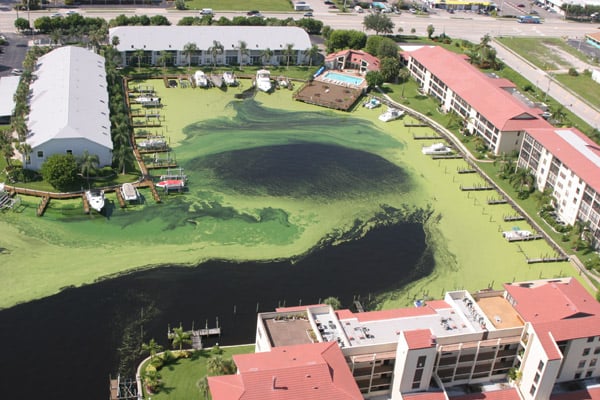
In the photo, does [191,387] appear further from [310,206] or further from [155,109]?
[155,109]

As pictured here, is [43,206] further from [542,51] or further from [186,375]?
[542,51]

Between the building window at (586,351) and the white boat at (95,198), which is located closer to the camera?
the building window at (586,351)

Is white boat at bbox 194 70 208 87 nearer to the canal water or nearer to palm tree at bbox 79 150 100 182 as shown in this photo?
palm tree at bbox 79 150 100 182

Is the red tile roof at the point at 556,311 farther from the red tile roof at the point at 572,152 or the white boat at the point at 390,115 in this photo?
→ the white boat at the point at 390,115

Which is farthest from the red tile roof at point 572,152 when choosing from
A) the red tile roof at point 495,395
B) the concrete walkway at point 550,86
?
the red tile roof at point 495,395

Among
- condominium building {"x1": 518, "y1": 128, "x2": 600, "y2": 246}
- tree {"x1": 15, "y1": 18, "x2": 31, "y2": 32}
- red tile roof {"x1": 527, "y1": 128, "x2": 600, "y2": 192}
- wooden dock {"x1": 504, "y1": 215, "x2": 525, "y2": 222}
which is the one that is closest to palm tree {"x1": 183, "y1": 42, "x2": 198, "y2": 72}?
tree {"x1": 15, "y1": 18, "x2": 31, "y2": 32}
